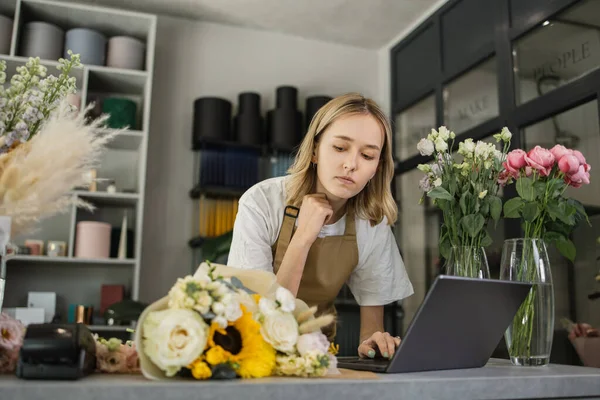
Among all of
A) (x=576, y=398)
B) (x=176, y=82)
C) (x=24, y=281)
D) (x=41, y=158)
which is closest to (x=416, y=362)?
(x=576, y=398)

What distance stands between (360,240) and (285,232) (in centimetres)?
23

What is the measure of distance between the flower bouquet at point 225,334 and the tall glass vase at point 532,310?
613 millimetres

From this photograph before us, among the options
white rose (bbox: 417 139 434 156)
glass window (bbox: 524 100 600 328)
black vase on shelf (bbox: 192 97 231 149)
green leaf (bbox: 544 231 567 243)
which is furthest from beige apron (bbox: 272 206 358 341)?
black vase on shelf (bbox: 192 97 231 149)

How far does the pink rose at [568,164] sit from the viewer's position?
53.1 inches

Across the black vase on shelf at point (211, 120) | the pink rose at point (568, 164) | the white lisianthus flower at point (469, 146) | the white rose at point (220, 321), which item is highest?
the black vase on shelf at point (211, 120)

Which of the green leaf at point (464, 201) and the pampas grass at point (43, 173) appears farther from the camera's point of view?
the green leaf at point (464, 201)

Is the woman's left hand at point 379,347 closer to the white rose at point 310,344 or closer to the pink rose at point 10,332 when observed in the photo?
the white rose at point 310,344

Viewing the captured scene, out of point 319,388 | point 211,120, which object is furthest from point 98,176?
point 319,388

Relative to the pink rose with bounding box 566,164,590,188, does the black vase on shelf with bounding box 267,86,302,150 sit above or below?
above

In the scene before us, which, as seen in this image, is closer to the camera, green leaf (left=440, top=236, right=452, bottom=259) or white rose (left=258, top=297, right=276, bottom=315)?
white rose (left=258, top=297, right=276, bottom=315)

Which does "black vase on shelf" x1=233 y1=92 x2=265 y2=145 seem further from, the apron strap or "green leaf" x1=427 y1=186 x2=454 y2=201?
"green leaf" x1=427 y1=186 x2=454 y2=201

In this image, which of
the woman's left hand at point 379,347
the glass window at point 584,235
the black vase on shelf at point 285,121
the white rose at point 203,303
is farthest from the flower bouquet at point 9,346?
the black vase on shelf at point 285,121

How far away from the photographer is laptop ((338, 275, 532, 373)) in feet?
3.01

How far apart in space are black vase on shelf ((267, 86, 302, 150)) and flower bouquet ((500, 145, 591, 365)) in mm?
2707
